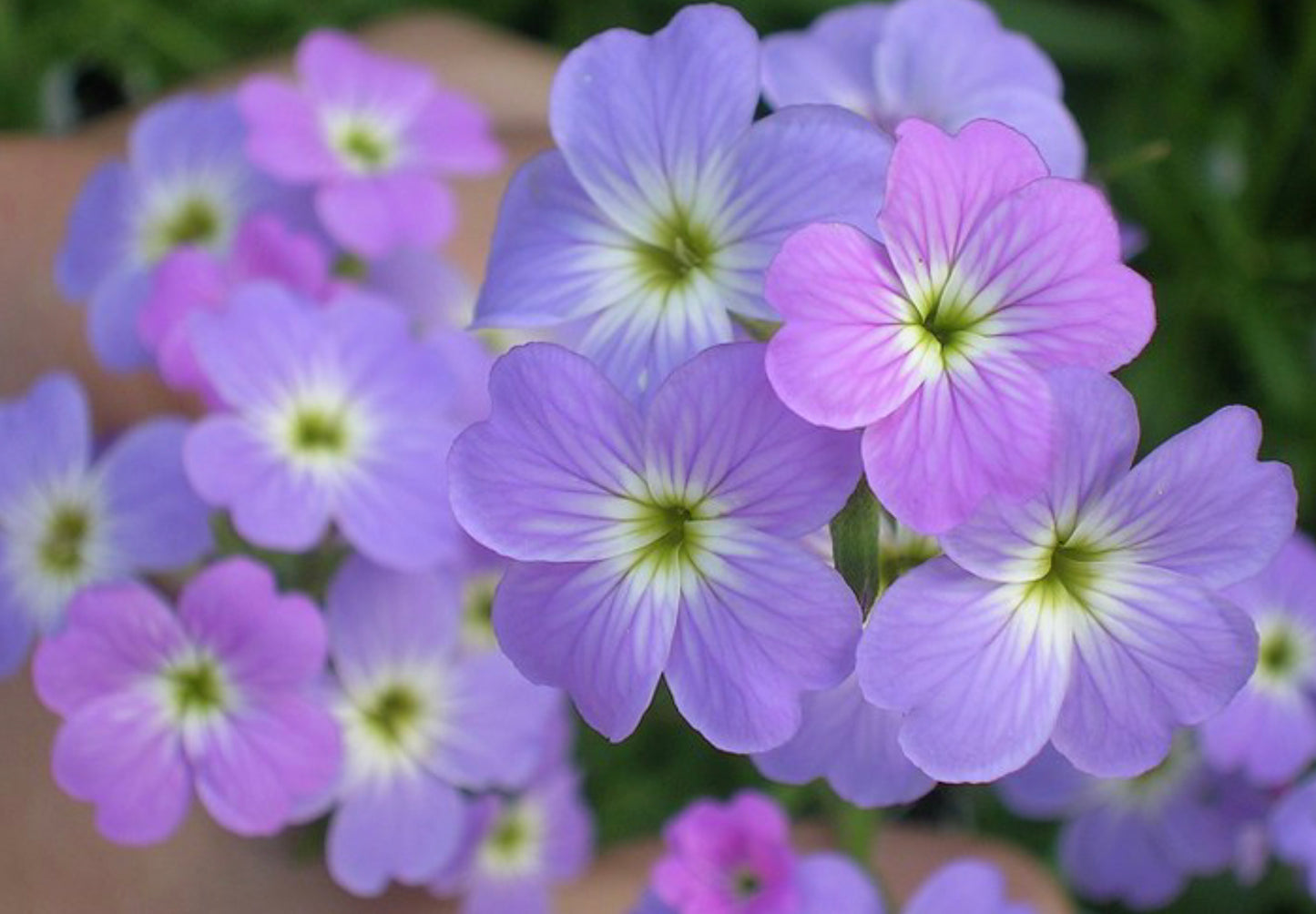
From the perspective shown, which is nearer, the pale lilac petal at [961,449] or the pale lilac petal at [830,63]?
the pale lilac petal at [961,449]

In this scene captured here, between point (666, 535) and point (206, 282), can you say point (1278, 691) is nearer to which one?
point (666, 535)

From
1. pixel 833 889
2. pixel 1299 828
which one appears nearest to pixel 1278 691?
pixel 1299 828

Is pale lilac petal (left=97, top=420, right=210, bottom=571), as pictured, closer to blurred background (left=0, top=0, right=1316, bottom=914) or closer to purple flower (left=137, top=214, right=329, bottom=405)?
purple flower (left=137, top=214, right=329, bottom=405)

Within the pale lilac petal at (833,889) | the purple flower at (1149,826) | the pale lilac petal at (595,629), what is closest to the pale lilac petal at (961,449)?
the pale lilac petal at (595,629)

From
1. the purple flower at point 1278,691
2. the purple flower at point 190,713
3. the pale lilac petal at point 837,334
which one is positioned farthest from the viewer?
the purple flower at point 1278,691

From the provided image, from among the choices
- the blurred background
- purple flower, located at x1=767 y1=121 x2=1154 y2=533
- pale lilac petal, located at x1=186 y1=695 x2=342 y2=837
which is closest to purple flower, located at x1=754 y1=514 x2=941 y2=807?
purple flower, located at x1=767 y1=121 x2=1154 y2=533

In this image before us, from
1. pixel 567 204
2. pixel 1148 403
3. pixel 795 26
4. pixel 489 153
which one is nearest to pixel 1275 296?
pixel 1148 403

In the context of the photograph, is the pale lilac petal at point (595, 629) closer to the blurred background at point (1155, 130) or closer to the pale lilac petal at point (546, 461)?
the pale lilac petal at point (546, 461)
